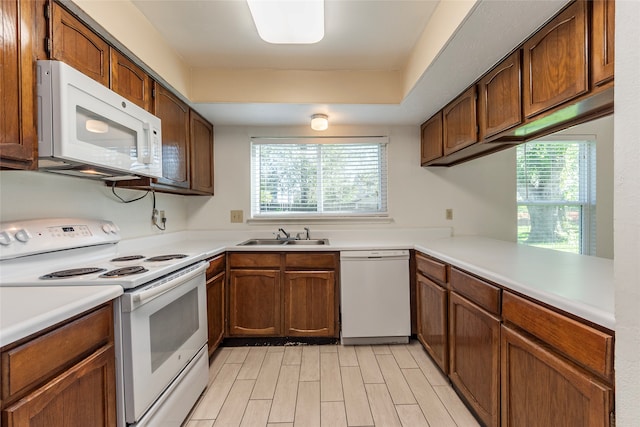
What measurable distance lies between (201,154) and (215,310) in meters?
1.37

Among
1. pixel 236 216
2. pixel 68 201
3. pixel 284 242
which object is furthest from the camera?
pixel 236 216

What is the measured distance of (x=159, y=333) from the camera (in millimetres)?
1354

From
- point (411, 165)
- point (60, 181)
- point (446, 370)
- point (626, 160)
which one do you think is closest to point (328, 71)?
point (411, 165)

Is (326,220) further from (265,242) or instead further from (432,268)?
(432,268)

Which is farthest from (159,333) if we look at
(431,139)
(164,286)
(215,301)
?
(431,139)

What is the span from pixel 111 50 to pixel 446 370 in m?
2.63

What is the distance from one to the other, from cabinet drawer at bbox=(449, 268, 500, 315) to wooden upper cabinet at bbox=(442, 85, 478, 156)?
3.09 feet

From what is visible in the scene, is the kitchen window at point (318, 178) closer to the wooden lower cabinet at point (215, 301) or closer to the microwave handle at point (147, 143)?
the wooden lower cabinet at point (215, 301)

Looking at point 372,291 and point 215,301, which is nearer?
point 215,301

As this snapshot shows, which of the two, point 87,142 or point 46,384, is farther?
point 87,142

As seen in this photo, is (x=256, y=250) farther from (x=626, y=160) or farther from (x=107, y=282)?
(x=626, y=160)

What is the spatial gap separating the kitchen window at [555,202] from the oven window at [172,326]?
10.1ft

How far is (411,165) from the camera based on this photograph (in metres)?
2.91

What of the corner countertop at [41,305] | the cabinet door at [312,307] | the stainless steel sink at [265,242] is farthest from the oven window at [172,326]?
the stainless steel sink at [265,242]
